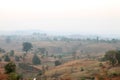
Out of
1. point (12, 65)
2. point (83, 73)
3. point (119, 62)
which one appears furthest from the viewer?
point (119, 62)

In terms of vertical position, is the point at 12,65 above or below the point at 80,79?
above

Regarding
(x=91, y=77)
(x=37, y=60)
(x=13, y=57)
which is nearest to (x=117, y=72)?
(x=91, y=77)

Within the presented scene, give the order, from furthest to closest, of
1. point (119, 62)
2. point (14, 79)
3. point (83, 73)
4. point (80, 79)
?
point (119, 62)
point (83, 73)
point (80, 79)
point (14, 79)

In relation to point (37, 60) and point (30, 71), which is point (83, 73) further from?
point (37, 60)

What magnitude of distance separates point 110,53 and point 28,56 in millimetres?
61669

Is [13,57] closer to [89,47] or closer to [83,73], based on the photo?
[83,73]

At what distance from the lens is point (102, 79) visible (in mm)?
58688

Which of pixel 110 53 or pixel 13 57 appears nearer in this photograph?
pixel 110 53

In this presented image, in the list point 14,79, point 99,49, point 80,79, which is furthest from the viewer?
point 99,49

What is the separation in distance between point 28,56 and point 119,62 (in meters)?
63.3

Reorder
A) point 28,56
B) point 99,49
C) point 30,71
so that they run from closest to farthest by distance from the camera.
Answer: point 30,71 < point 28,56 < point 99,49

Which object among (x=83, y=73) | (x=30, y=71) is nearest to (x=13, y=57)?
(x=30, y=71)

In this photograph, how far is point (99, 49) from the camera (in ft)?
614

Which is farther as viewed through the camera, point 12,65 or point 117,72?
point 117,72
